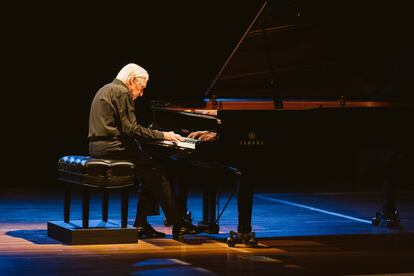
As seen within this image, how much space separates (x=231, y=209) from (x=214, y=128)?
2407mm

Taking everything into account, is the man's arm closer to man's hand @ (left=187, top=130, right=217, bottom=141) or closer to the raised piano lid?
man's hand @ (left=187, top=130, right=217, bottom=141)

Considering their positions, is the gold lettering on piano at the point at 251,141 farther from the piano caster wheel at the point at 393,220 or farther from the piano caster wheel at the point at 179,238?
the piano caster wheel at the point at 393,220

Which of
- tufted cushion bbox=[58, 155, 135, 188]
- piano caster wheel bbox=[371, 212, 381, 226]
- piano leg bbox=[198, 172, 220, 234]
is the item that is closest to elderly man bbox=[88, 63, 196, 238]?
tufted cushion bbox=[58, 155, 135, 188]

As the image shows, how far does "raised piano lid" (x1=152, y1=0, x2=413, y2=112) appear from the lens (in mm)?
7781

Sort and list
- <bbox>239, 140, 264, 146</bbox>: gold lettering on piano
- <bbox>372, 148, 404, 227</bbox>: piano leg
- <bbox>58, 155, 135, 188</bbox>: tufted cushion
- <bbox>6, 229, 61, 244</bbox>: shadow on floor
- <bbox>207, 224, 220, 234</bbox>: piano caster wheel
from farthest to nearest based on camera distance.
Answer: <bbox>372, 148, 404, 227</bbox>: piano leg, <bbox>207, 224, 220, 234</bbox>: piano caster wheel, <bbox>6, 229, 61, 244</bbox>: shadow on floor, <bbox>58, 155, 135, 188</bbox>: tufted cushion, <bbox>239, 140, 264, 146</bbox>: gold lettering on piano

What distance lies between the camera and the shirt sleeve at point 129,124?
715cm

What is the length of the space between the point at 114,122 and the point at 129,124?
0.15m

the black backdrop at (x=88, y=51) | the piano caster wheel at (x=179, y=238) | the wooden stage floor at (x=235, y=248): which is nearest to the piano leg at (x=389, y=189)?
the wooden stage floor at (x=235, y=248)

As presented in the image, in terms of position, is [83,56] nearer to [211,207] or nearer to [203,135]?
[211,207]

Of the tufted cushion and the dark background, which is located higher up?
the dark background

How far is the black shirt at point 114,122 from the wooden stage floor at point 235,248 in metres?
0.72

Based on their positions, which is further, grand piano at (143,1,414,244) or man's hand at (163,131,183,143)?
man's hand at (163,131,183,143)

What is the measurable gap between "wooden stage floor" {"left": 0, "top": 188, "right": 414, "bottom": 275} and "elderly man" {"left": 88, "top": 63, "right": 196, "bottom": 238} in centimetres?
30

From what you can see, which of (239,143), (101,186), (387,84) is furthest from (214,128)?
(387,84)
